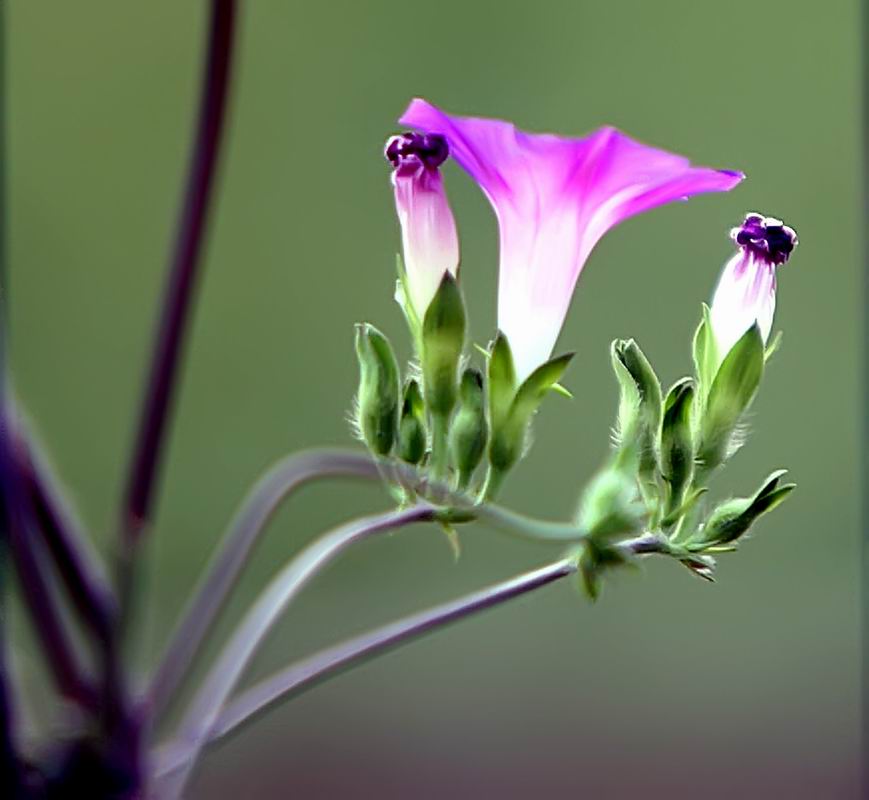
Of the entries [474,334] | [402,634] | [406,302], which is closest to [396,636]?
[402,634]

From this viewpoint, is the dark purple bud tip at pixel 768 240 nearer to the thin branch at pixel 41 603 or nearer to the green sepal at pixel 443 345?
the green sepal at pixel 443 345

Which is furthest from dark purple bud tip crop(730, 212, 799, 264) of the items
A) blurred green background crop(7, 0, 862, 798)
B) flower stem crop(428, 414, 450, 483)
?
blurred green background crop(7, 0, 862, 798)

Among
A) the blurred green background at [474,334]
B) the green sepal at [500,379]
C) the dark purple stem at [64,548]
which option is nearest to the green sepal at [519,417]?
the green sepal at [500,379]

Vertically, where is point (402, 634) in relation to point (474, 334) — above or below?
above

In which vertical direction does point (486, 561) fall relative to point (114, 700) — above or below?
below

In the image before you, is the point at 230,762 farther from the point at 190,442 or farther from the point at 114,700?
the point at 114,700

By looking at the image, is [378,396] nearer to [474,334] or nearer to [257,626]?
[257,626]

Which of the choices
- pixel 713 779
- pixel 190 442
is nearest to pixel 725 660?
pixel 713 779
